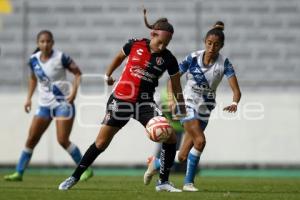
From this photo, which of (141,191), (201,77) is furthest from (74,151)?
(141,191)

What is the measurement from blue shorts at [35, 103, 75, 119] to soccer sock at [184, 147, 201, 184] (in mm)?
3076

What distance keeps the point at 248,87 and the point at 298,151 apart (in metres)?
1.80

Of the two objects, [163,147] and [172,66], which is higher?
[172,66]

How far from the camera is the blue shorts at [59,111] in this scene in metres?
14.1

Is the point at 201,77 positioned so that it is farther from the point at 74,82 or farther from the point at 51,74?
the point at 51,74

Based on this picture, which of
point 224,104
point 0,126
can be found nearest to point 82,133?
point 0,126

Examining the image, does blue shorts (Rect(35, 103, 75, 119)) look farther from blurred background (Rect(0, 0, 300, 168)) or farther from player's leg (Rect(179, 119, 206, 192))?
blurred background (Rect(0, 0, 300, 168))

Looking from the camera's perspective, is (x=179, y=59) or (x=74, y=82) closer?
(x=74, y=82)

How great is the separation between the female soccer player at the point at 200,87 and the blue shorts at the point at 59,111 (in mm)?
2620

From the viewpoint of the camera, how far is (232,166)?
18.6 m

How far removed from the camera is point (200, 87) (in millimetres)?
11938

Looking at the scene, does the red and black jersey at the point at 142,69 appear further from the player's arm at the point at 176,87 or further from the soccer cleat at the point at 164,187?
the soccer cleat at the point at 164,187

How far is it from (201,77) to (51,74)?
3168 mm

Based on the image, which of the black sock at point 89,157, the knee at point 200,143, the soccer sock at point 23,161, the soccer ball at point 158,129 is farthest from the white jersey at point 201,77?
the soccer sock at point 23,161
